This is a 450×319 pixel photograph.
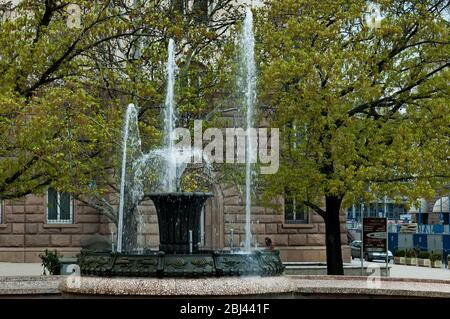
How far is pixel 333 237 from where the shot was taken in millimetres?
27156

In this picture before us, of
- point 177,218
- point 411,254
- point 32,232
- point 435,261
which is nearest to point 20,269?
point 32,232

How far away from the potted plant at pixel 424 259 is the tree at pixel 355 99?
19.1 metres

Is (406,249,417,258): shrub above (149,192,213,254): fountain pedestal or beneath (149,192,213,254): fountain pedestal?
beneath

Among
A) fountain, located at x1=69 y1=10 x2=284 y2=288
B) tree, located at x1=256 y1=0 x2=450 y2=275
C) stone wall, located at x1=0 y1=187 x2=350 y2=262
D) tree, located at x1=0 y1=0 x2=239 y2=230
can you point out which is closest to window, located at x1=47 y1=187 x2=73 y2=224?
stone wall, located at x1=0 y1=187 x2=350 y2=262

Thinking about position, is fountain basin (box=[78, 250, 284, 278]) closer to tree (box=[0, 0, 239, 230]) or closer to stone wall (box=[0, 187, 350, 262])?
tree (box=[0, 0, 239, 230])

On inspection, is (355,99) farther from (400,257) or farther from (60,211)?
(400,257)

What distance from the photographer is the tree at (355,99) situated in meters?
24.8

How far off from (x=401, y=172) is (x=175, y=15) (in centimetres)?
701

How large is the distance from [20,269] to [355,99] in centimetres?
1308

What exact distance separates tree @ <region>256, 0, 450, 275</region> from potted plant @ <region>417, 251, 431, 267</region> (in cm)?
1906

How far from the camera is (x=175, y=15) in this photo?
25281 millimetres

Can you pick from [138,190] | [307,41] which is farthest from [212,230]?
[307,41]

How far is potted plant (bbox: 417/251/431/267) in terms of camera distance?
45.0 m
